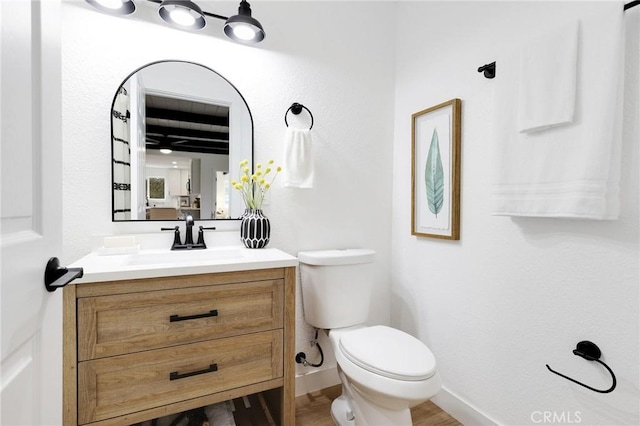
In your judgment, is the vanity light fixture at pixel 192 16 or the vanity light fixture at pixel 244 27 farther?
the vanity light fixture at pixel 244 27

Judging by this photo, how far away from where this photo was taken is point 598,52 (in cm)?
103

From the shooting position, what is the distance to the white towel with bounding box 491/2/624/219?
1.01 metres

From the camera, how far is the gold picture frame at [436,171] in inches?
64.7

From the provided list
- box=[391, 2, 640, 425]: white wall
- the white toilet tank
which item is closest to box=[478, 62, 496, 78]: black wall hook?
box=[391, 2, 640, 425]: white wall

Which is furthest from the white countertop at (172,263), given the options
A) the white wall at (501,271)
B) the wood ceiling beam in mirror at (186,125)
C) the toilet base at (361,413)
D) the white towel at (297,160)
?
the white wall at (501,271)

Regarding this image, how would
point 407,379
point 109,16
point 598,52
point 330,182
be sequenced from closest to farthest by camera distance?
point 598,52 < point 407,379 < point 109,16 < point 330,182

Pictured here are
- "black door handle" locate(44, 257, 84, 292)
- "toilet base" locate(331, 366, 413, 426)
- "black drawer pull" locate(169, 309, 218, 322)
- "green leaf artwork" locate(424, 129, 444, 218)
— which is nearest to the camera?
"black door handle" locate(44, 257, 84, 292)

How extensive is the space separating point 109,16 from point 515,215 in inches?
80.0

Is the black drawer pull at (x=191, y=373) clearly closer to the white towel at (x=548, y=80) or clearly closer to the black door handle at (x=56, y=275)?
the black door handle at (x=56, y=275)

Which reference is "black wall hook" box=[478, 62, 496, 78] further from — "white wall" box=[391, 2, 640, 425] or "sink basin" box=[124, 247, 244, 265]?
"sink basin" box=[124, 247, 244, 265]

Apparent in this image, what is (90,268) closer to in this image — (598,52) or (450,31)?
(598,52)

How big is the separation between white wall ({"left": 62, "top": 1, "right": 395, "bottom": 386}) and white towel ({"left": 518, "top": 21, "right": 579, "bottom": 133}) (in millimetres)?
955

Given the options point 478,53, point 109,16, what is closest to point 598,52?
point 478,53
